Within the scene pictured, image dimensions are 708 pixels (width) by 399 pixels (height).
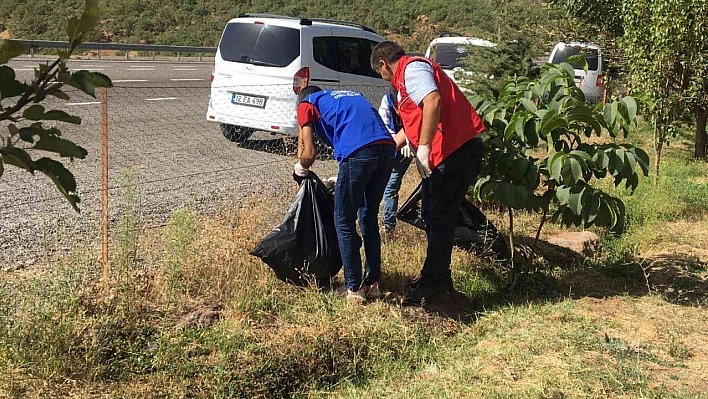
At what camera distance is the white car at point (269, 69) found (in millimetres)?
9719

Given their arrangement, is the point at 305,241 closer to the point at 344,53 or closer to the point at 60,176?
the point at 60,176

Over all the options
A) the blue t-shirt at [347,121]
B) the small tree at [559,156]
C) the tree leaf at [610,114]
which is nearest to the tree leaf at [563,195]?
the small tree at [559,156]

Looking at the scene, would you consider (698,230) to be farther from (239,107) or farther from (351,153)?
(239,107)

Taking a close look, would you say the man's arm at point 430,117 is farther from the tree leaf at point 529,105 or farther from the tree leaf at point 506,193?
the tree leaf at point 529,105

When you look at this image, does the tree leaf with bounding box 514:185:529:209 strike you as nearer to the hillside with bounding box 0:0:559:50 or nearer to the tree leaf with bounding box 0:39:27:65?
the tree leaf with bounding box 0:39:27:65

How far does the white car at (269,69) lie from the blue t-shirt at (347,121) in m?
4.94

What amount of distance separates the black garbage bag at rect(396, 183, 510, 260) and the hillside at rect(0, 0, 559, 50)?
25.2m

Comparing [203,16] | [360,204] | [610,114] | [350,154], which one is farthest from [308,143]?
[203,16]

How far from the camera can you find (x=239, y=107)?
9945 millimetres

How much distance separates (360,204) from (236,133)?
20.7ft

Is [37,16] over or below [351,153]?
below

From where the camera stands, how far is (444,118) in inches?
182

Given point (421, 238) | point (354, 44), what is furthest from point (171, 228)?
point (354, 44)

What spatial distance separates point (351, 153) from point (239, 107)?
583 centimetres
